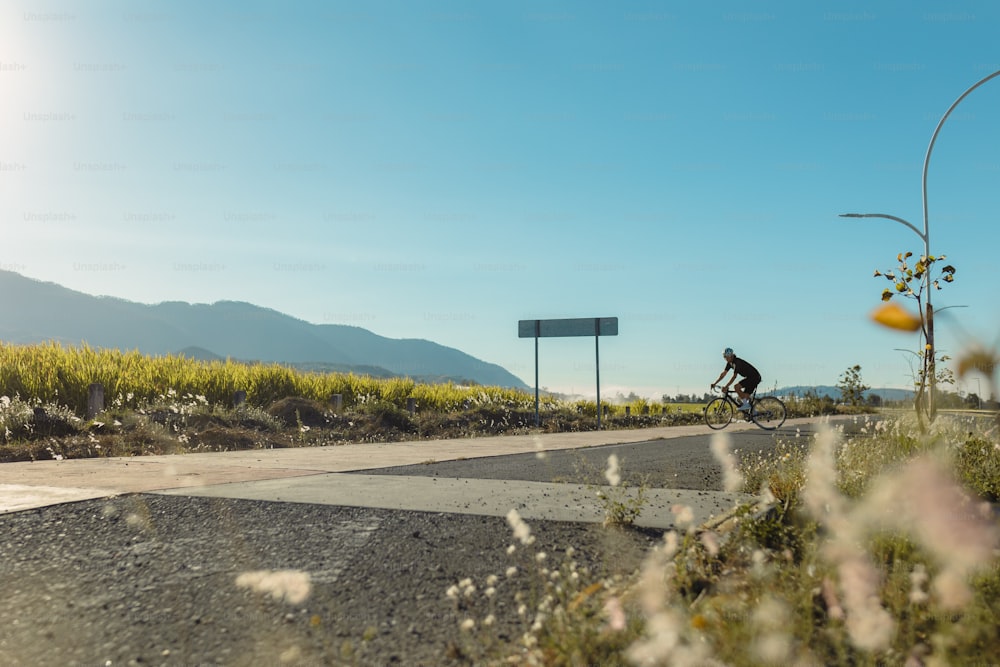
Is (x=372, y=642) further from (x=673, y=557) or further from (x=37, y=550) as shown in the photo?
(x=37, y=550)

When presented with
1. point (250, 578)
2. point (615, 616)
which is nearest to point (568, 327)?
point (250, 578)

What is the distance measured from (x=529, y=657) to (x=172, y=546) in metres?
3.18

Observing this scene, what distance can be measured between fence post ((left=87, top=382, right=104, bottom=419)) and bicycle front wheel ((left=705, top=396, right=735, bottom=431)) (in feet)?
50.1

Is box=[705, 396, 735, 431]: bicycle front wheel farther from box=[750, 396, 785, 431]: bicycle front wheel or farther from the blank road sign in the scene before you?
the blank road sign

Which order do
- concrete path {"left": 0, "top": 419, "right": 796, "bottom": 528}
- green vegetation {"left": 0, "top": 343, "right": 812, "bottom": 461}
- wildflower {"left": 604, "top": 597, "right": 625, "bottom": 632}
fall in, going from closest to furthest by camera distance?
wildflower {"left": 604, "top": 597, "right": 625, "bottom": 632}
concrete path {"left": 0, "top": 419, "right": 796, "bottom": 528}
green vegetation {"left": 0, "top": 343, "right": 812, "bottom": 461}

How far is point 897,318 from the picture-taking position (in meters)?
10.7

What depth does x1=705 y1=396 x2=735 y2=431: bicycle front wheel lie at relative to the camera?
20969 millimetres

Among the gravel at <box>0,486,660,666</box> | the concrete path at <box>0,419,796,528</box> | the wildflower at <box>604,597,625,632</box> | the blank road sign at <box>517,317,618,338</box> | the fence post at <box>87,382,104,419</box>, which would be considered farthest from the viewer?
the blank road sign at <box>517,317,618,338</box>

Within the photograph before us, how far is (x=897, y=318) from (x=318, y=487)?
26.4 feet

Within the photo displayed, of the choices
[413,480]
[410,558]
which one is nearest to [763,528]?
[410,558]

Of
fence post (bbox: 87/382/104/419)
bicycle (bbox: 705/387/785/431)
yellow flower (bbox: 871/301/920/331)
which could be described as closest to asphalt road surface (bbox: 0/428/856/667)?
yellow flower (bbox: 871/301/920/331)

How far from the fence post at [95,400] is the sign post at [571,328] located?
458 inches

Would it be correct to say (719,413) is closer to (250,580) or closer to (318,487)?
(318,487)

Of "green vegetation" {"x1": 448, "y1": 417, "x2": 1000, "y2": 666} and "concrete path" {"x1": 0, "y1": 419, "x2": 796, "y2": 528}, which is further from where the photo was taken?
"concrete path" {"x1": 0, "y1": 419, "x2": 796, "y2": 528}
